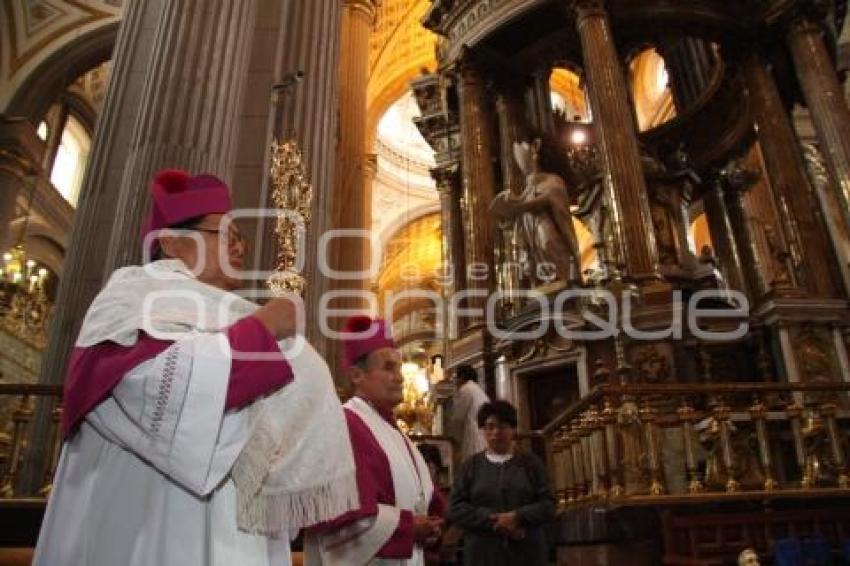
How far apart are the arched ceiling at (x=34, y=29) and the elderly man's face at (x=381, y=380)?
46.7 ft

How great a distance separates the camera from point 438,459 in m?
6.81

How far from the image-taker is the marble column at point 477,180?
10.6 metres

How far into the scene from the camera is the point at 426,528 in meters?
2.13

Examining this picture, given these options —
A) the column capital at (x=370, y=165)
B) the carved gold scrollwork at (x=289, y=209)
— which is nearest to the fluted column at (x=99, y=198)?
the carved gold scrollwork at (x=289, y=209)

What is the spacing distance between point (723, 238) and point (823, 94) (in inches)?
116

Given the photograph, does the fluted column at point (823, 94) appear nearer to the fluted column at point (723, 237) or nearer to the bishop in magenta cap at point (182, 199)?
the fluted column at point (723, 237)

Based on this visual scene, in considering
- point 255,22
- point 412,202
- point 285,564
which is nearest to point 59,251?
point 412,202

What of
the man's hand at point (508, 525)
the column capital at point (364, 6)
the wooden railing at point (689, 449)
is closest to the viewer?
the man's hand at point (508, 525)

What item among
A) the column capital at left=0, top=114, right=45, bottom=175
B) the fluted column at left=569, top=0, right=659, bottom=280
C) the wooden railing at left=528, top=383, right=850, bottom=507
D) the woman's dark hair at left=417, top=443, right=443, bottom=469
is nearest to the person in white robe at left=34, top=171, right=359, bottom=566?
the wooden railing at left=528, top=383, right=850, bottom=507

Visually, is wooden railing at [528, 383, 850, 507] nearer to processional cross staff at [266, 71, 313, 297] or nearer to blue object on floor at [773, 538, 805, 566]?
blue object on floor at [773, 538, 805, 566]

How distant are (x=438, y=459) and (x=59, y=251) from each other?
14868 millimetres

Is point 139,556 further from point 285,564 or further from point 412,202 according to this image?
point 412,202

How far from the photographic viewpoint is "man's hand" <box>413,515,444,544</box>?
2.10 m

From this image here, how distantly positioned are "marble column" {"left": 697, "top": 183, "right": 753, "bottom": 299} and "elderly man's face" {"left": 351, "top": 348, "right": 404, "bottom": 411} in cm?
1033
